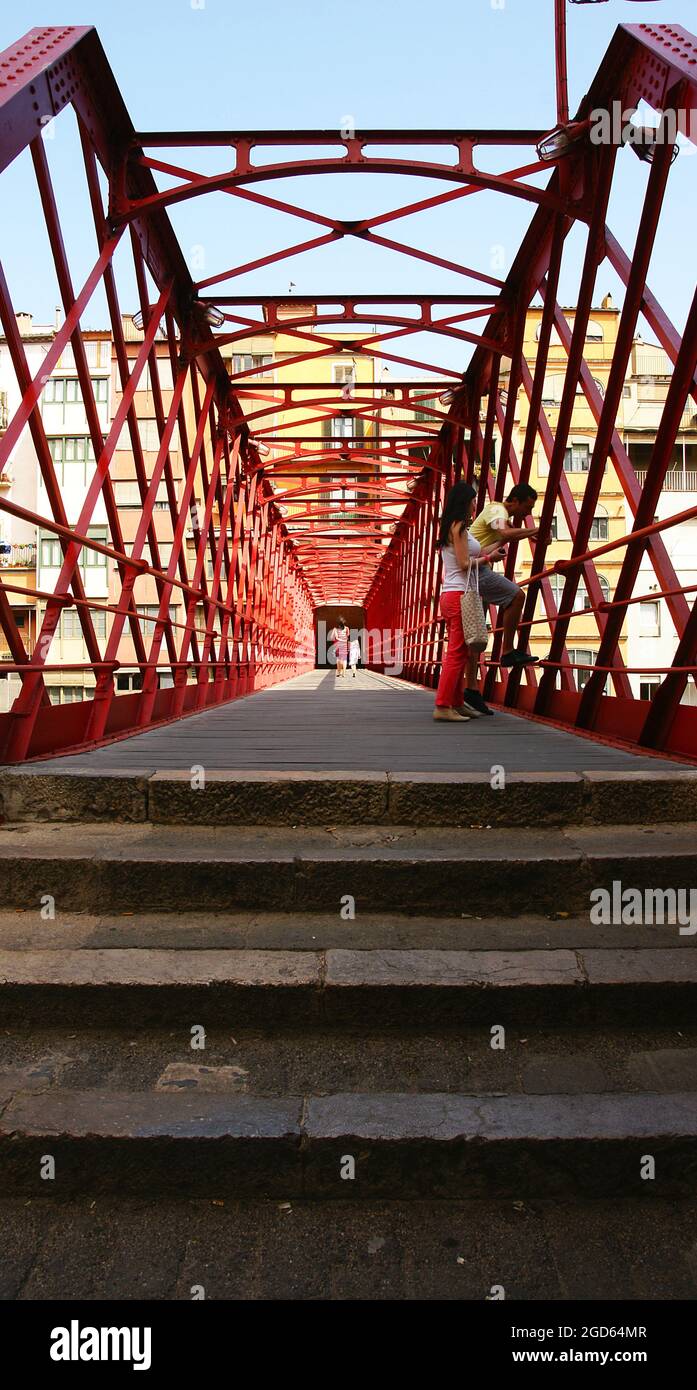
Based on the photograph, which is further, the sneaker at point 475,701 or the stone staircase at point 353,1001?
the sneaker at point 475,701

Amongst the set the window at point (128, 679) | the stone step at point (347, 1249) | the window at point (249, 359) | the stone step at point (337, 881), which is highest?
the window at point (249, 359)

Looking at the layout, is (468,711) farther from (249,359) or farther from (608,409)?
(249,359)

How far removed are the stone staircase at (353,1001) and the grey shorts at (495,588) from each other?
347 centimetres

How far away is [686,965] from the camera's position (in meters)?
2.61

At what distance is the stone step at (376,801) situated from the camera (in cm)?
347

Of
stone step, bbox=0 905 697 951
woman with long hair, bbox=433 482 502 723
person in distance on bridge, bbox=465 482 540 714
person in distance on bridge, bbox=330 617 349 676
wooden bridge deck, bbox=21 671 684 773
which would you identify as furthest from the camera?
person in distance on bridge, bbox=330 617 349 676

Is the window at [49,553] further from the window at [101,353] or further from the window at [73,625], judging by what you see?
the window at [101,353]

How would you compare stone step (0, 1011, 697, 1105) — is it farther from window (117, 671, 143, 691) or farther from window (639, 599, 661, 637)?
window (639, 599, 661, 637)

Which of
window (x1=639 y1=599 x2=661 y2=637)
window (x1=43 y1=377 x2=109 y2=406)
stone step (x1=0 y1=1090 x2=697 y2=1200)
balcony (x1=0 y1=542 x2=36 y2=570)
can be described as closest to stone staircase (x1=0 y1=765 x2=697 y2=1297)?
stone step (x1=0 y1=1090 x2=697 y2=1200)

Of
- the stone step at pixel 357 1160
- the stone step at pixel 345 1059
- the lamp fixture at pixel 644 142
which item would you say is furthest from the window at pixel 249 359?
the stone step at pixel 357 1160

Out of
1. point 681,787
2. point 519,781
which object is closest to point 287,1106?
point 519,781

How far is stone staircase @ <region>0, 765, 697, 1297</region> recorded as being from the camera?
2068 millimetres
